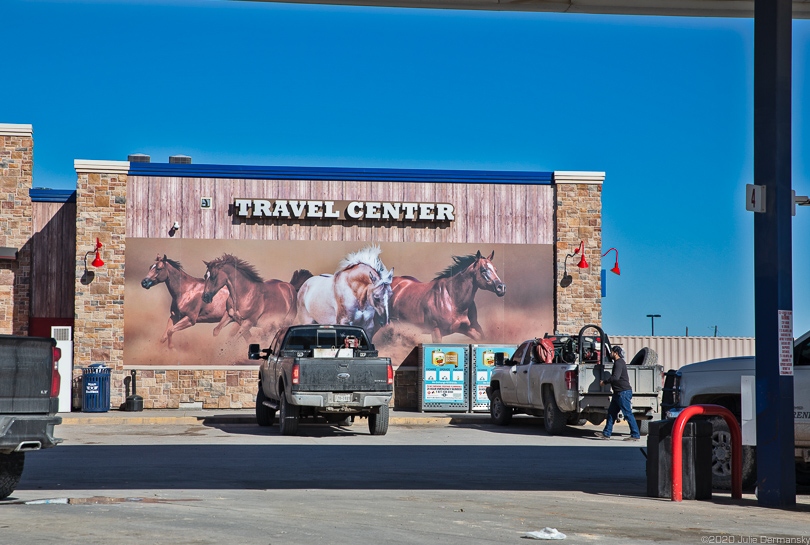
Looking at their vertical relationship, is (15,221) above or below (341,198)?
below

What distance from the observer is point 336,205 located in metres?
25.7

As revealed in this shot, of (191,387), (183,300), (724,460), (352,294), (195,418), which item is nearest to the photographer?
(724,460)

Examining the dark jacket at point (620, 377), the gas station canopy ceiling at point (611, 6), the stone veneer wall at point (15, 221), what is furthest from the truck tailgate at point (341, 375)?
the stone veneer wall at point (15, 221)

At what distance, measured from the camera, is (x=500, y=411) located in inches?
829

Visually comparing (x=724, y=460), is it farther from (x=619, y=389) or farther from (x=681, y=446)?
(x=619, y=389)

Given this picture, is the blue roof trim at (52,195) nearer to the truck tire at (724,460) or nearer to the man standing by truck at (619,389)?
the man standing by truck at (619,389)

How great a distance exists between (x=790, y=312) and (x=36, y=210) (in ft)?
71.5

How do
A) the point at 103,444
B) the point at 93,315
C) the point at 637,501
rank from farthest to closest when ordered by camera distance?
the point at 93,315, the point at 103,444, the point at 637,501

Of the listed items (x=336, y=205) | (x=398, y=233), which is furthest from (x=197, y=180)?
(x=398, y=233)

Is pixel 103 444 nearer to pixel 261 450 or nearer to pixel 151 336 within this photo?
pixel 261 450

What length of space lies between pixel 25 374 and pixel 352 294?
17080mm

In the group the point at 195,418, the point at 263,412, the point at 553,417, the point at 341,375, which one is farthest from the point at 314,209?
the point at 553,417

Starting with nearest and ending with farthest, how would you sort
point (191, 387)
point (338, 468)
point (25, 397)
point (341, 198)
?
point (25, 397) < point (338, 468) < point (191, 387) < point (341, 198)

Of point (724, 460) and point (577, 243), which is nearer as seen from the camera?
point (724, 460)
